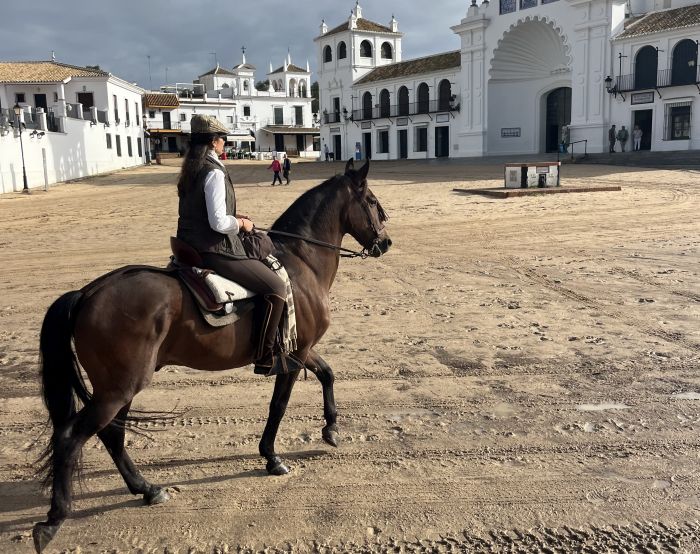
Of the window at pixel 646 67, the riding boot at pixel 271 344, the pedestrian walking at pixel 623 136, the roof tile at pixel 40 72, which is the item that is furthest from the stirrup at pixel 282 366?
the roof tile at pixel 40 72

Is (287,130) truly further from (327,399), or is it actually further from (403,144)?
(327,399)

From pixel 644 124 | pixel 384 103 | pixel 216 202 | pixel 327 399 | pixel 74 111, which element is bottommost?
pixel 327 399

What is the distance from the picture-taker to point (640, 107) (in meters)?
34.2

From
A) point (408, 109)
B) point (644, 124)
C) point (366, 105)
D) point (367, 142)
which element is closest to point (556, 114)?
point (644, 124)

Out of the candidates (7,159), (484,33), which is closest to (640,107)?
(484,33)

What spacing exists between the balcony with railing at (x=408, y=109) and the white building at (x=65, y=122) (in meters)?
19.4

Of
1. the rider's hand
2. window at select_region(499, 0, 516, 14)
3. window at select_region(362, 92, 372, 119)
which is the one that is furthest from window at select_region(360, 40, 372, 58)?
the rider's hand

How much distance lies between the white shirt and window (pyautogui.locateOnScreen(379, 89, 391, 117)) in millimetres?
50522

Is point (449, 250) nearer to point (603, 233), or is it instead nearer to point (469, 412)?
point (603, 233)

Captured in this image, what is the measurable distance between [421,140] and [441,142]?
2.64 m

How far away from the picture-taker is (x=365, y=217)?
13.8ft

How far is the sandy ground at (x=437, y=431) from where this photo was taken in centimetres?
314

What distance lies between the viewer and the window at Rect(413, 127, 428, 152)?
4909 centimetres

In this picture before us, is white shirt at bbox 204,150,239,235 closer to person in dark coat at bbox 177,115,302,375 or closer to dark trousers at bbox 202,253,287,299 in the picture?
person in dark coat at bbox 177,115,302,375
